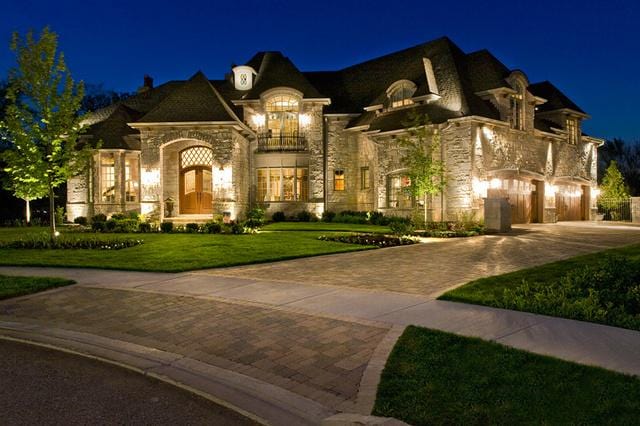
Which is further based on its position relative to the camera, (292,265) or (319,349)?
(292,265)

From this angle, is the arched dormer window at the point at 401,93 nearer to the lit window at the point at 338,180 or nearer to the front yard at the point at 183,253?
the lit window at the point at 338,180

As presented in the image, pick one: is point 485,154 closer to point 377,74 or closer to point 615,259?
point 377,74

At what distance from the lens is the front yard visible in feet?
41.3

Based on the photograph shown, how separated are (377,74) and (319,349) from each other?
1201 inches

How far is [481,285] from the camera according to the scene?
9180mm

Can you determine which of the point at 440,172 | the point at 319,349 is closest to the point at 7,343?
the point at 319,349

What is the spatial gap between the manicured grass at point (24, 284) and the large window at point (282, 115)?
22.0 metres

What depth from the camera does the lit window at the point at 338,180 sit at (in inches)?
1241

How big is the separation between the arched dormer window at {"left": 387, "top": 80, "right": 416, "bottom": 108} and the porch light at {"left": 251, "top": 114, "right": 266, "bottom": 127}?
8.42 metres

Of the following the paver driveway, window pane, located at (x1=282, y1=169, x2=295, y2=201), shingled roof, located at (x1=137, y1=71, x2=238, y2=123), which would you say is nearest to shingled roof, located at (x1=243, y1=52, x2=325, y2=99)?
shingled roof, located at (x1=137, y1=71, x2=238, y2=123)

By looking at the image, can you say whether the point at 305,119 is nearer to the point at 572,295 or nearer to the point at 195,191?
the point at 195,191

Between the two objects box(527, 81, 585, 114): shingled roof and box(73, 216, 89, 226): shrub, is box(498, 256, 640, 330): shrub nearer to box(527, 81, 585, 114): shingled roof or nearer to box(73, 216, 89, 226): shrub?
box(73, 216, 89, 226): shrub

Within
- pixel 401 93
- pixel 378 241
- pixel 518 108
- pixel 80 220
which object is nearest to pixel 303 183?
pixel 401 93

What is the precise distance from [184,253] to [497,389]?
39.0ft
